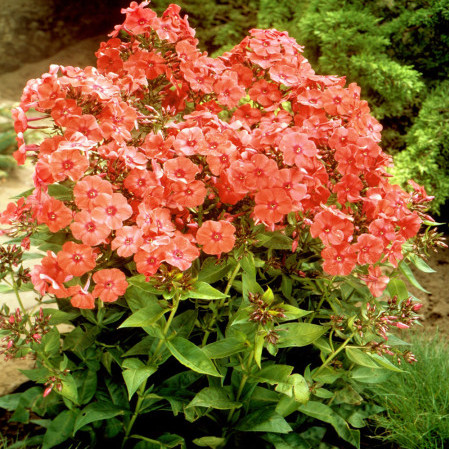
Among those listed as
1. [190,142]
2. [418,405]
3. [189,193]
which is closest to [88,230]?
[189,193]

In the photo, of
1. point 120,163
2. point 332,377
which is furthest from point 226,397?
point 120,163

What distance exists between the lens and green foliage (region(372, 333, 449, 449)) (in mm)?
2256

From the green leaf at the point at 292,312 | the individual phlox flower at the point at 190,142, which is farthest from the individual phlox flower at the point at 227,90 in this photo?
the green leaf at the point at 292,312

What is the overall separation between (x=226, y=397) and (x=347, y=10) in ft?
12.1

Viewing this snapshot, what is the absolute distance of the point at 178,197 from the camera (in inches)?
63.6

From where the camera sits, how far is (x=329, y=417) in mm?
2012

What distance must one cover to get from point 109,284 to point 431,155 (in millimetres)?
3067

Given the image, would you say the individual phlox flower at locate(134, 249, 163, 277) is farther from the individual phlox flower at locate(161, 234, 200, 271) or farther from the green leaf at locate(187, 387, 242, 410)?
the green leaf at locate(187, 387, 242, 410)

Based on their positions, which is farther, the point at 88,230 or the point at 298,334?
the point at 298,334

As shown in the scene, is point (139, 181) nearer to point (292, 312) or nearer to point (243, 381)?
point (292, 312)

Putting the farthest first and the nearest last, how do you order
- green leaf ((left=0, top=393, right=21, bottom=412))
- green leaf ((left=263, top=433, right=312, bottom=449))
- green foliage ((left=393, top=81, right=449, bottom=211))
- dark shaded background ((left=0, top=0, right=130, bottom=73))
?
dark shaded background ((left=0, top=0, right=130, bottom=73))
green foliage ((left=393, top=81, right=449, bottom=211))
green leaf ((left=0, top=393, right=21, bottom=412))
green leaf ((left=263, top=433, right=312, bottom=449))

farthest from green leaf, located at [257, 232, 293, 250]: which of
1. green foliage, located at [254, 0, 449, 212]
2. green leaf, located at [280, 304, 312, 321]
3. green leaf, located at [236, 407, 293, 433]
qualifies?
green foliage, located at [254, 0, 449, 212]

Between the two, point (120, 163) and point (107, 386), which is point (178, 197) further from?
point (107, 386)

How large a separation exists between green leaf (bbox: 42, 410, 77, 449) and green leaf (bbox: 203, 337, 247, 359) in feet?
2.26
